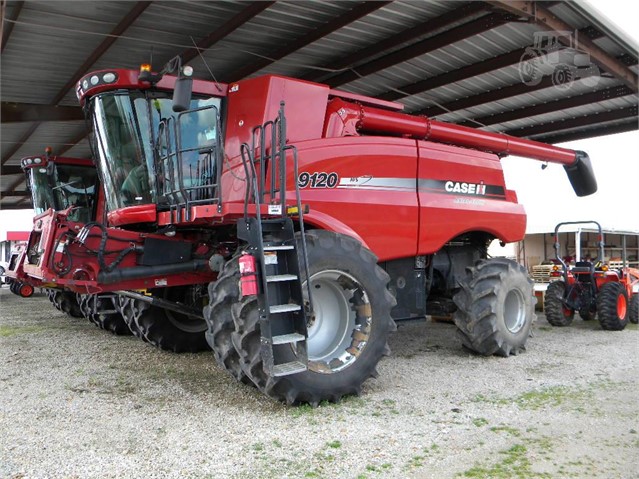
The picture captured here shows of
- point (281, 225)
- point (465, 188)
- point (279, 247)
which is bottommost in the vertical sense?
point (279, 247)

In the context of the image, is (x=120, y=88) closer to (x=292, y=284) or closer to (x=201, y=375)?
(x=292, y=284)

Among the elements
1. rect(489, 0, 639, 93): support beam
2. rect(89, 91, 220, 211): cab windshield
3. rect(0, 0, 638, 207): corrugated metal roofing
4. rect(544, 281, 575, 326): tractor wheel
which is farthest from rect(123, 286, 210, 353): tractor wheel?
rect(544, 281, 575, 326): tractor wheel

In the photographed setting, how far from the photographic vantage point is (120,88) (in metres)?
4.93

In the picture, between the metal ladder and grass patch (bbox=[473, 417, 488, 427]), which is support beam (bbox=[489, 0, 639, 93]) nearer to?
the metal ladder

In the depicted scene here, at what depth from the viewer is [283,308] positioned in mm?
3973

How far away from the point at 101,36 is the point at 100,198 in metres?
2.92

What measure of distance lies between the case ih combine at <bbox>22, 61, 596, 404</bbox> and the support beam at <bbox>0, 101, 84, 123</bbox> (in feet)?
17.7

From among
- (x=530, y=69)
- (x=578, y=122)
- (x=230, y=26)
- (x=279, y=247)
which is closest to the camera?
(x=279, y=247)

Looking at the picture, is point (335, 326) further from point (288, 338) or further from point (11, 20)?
point (11, 20)

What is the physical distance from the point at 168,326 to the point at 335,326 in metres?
2.55

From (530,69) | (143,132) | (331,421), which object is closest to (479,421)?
(331,421)

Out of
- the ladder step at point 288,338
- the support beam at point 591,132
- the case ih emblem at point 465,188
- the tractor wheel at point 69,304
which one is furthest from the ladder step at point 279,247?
Result: the support beam at point 591,132

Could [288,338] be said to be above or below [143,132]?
below

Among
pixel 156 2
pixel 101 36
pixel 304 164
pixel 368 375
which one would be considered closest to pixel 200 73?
pixel 101 36
